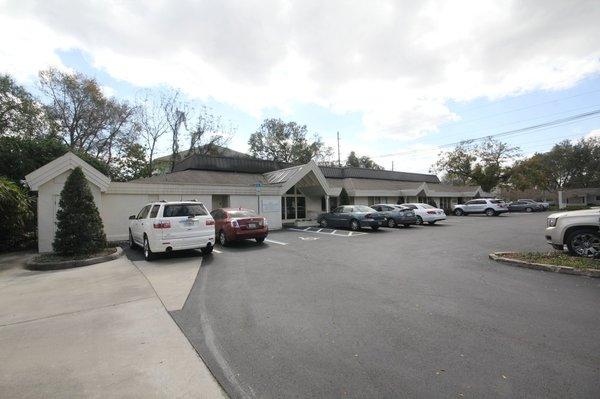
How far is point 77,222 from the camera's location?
9812 millimetres

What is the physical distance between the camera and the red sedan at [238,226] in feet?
39.2

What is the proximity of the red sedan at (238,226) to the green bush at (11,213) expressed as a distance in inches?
285

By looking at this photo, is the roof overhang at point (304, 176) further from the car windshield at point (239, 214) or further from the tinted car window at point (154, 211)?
the tinted car window at point (154, 211)

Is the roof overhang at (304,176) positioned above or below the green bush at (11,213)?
above

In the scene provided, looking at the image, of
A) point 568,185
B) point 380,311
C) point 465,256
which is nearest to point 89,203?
point 380,311

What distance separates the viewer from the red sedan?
12.0m

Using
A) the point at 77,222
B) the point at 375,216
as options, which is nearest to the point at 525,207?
the point at 375,216

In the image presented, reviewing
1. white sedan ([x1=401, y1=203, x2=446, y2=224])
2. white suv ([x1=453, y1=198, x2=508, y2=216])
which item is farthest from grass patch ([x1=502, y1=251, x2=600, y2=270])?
white suv ([x1=453, y1=198, x2=508, y2=216])

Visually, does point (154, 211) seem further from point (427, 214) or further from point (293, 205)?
point (427, 214)

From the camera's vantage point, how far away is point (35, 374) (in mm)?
3271

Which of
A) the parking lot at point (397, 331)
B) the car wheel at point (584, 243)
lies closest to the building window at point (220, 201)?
the parking lot at point (397, 331)

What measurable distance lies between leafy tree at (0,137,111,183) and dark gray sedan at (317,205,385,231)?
17858mm

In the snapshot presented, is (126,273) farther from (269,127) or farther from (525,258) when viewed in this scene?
(269,127)

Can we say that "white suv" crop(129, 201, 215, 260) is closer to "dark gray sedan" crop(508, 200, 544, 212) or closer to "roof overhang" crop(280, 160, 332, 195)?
"roof overhang" crop(280, 160, 332, 195)
